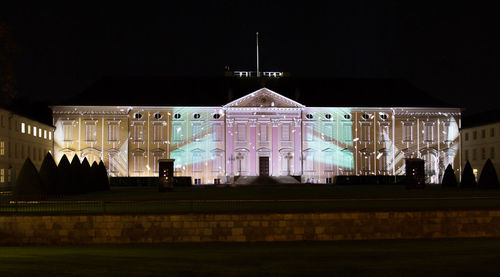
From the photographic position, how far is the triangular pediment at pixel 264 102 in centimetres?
6606

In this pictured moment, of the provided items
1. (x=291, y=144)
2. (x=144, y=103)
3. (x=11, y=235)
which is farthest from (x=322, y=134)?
(x=11, y=235)

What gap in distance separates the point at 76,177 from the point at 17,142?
1729cm

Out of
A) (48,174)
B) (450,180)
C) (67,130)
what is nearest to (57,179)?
(48,174)

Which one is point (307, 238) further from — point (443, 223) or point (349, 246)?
point (443, 223)

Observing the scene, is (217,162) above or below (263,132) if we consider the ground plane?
below

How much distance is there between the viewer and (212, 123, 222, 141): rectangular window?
66.9m

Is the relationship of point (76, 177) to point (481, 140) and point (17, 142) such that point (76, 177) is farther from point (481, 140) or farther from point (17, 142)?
point (481, 140)

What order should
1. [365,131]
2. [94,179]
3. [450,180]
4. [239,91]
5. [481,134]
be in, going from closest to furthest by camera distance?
[94,179], [450,180], [481,134], [365,131], [239,91]

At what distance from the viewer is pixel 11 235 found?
2644 cm

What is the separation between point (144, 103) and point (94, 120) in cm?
527

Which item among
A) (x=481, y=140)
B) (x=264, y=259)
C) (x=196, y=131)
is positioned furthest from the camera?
(x=196, y=131)

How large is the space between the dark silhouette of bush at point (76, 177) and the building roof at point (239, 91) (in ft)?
69.8

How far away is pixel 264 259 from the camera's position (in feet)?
73.5

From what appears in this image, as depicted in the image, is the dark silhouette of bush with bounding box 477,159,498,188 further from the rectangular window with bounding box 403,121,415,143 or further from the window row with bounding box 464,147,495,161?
the rectangular window with bounding box 403,121,415,143
